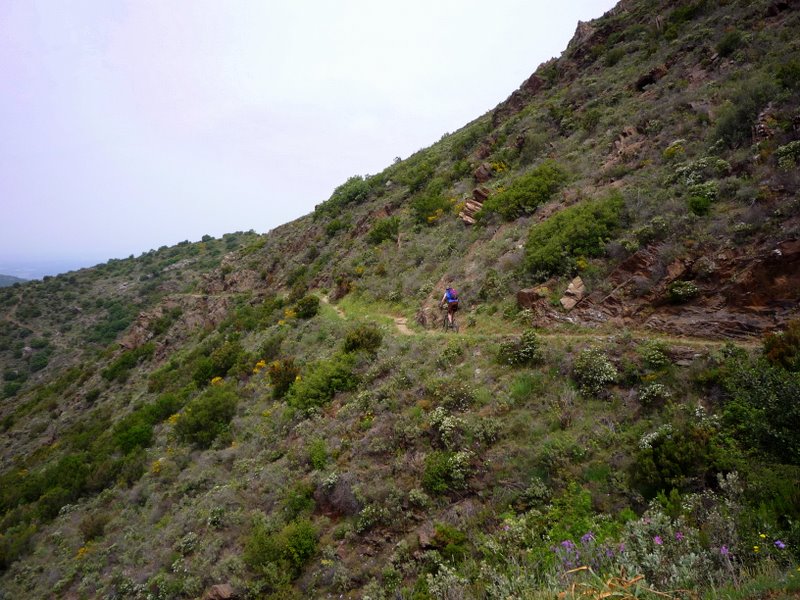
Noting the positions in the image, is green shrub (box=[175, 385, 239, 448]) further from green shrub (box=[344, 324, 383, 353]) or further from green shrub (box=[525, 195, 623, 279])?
green shrub (box=[525, 195, 623, 279])

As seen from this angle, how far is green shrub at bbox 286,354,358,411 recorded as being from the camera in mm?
13133

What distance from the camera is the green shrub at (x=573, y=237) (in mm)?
12102

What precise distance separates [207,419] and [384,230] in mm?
14925

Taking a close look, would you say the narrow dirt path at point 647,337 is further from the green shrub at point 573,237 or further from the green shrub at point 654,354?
the green shrub at point 573,237

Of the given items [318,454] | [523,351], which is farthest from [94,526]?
[523,351]

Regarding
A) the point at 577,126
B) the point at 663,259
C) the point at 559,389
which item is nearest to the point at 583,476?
the point at 559,389

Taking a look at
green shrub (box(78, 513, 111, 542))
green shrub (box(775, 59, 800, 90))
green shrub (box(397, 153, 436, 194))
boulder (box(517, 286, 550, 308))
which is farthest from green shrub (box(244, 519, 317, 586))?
green shrub (box(397, 153, 436, 194))

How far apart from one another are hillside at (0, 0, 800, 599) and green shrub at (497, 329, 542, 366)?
0.05 metres

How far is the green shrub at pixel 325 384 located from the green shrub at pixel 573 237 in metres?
6.97

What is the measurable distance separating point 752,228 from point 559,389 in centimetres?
562

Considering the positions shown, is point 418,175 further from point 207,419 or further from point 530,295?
point 207,419

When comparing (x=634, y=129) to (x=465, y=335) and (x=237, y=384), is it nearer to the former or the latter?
(x=465, y=335)

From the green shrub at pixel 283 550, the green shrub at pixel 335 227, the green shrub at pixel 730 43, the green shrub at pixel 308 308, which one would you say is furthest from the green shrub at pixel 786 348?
the green shrub at pixel 335 227

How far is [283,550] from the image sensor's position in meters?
8.09
